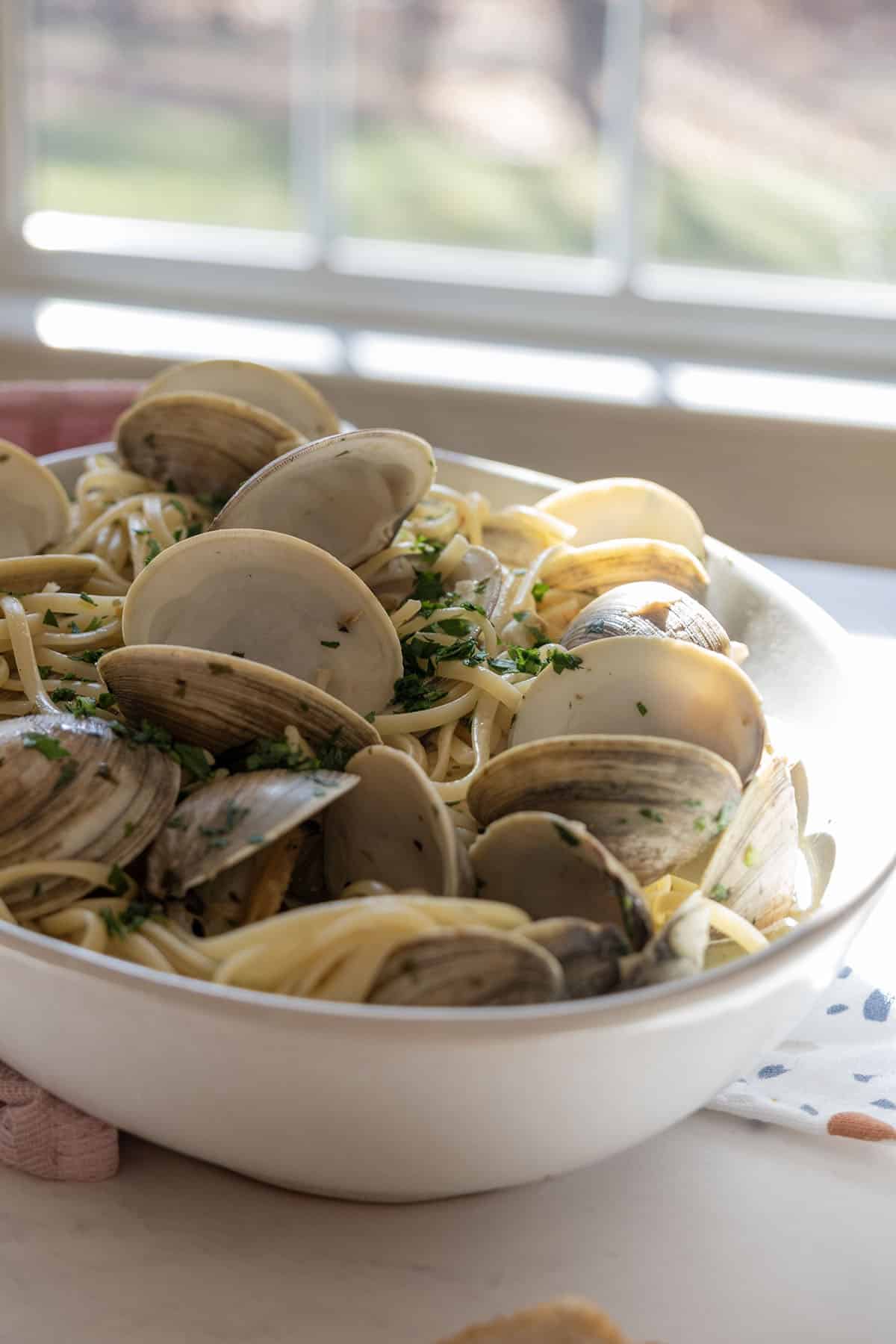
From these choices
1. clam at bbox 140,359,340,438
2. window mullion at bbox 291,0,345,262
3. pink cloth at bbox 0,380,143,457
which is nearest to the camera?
clam at bbox 140,359,340,438

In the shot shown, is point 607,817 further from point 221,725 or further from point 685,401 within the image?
point 685,401

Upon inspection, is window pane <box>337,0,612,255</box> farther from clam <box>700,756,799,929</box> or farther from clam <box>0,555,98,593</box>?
clam <box>700,756,799,929</box>

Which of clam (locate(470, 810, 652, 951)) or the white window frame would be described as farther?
the white window frame

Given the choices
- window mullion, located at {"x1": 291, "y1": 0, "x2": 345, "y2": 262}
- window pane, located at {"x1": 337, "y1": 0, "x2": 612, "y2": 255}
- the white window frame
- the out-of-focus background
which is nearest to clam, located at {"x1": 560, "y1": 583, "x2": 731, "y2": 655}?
the out-of-focus background

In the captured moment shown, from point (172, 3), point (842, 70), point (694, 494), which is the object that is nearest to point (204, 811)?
point (694, 494)

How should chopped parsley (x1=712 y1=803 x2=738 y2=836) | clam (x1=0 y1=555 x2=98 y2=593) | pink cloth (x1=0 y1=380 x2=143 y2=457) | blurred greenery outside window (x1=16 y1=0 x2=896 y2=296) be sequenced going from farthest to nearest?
blurred greenery outside window (x1=16 y1=0 x2=896 y2=296)
pink cloth (x1=0 y1=380 x2=143 y2=457)
clam (x1=0 y1=555 x2=98 y2=593)
chopped parsley (x1=712 y1=803 x2=738 y2=836)

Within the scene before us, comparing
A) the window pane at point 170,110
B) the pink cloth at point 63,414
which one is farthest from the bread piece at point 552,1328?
the window pane at point 170,110

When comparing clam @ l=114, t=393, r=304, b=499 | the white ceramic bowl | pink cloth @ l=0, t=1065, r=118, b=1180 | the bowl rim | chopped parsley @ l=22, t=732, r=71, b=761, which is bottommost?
pink cloth @ l=0, t=1065, r=118, b=1180
